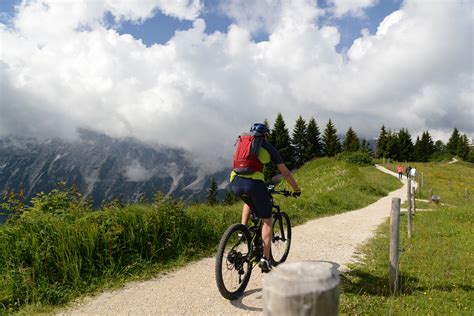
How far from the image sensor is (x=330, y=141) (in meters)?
84.8

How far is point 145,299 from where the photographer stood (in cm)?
516

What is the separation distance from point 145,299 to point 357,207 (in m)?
16.1

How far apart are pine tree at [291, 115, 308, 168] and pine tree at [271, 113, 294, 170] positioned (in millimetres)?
6122

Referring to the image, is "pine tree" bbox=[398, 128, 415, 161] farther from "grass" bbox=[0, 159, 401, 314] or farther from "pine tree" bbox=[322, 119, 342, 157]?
"grass" bbox=[0, 159, 401, 314]

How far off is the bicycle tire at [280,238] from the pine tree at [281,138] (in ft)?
220

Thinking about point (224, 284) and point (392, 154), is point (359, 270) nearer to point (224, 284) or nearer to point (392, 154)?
point (224, 284)

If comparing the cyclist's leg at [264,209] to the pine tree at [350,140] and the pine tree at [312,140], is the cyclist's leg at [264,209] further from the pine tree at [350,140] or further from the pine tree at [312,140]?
the pine tree at [350,140]

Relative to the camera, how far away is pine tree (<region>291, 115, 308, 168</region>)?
81.4 metres

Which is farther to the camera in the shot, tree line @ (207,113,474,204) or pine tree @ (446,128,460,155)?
pine tree @ (446,128,460,155)

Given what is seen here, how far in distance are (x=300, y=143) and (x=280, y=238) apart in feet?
252

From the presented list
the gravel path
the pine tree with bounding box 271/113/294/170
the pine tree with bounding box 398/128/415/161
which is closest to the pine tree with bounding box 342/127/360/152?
the pine tree with bounding box 398/128/415/161

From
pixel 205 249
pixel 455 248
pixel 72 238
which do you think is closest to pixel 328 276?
pixel 72 238

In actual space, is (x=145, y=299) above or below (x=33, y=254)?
below

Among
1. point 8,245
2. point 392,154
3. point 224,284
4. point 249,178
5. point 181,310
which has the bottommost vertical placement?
point 181,310
